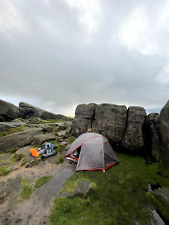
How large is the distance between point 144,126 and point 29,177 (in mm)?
13685

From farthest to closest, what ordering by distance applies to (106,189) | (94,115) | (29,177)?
(94,115) → (29,177) → (106,189)

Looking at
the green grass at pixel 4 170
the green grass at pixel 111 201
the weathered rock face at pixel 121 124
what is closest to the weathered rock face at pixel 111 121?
the weathered rock face at pixel 121 124

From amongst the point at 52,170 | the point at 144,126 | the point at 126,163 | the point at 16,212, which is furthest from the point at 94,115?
the point at 16,212

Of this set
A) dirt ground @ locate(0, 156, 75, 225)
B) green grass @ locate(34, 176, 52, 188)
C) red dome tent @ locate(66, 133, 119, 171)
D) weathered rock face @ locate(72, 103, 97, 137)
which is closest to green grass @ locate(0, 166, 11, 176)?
dirt ground @ locate(0, 156, 75, 225)

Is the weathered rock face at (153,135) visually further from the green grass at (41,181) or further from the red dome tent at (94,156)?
the green grass at (41,181)

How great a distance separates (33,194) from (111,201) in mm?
4716

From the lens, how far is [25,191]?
6188mm

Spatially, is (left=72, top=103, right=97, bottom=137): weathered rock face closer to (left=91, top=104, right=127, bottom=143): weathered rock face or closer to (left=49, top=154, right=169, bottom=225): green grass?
(left=91, top=104, right=127, bottom=143): weathered rock face

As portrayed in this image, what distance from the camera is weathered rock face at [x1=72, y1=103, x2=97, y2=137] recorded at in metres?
16.1

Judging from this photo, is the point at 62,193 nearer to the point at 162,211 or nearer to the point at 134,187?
the point at 134,187

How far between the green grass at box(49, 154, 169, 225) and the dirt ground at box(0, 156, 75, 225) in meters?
0.57

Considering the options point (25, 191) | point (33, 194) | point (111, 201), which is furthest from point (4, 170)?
point (111, 201)

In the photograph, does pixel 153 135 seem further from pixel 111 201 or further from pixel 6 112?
pixel 6 112

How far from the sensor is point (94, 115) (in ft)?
52.7
